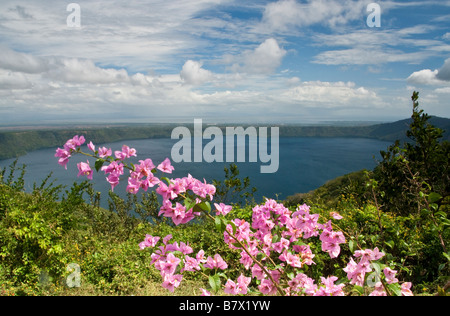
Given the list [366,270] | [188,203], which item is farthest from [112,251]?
[366,270]

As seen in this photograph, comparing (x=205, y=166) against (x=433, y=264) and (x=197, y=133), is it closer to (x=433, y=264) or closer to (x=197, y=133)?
(x=197, y=133)

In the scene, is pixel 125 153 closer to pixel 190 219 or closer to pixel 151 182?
pixel 151 182

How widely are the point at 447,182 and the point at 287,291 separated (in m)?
8.69

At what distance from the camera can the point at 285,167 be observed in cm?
7962

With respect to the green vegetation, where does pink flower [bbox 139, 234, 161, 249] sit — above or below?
above

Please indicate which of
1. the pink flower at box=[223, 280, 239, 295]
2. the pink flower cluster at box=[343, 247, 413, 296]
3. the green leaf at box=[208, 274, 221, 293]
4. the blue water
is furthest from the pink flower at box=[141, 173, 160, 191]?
the blue water

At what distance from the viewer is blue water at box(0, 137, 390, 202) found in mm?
62072

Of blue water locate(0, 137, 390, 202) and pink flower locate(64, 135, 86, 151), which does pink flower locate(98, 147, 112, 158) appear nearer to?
pink flower locate(64, 135, 86, 151)

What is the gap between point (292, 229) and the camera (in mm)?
2102

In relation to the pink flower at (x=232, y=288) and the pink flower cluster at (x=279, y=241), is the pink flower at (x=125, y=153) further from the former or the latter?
the pink flower at (x=232, y=288)

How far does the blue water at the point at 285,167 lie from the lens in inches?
2444

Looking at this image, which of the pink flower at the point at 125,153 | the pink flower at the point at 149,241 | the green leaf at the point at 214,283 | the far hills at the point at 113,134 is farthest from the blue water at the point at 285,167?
the green leaf at the point at 214,283

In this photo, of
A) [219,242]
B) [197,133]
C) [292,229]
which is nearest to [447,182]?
[219,242]
